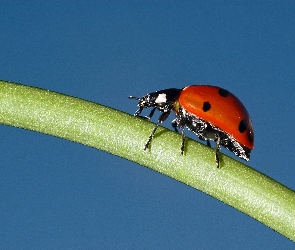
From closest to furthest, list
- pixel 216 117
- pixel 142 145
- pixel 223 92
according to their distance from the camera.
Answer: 1. pixel 142 145
2. pixel 216 117
3. pixel 223 92

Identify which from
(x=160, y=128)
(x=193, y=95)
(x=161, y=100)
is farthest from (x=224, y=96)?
(x=160, y=128)

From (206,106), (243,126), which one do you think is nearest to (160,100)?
(206,106)

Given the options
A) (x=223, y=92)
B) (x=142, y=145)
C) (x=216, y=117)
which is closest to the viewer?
(x=142, y=145)

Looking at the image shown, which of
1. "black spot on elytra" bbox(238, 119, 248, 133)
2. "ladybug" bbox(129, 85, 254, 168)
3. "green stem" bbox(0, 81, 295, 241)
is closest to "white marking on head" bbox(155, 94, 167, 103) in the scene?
"ladybug" bbox(129, 85, 254, 168)

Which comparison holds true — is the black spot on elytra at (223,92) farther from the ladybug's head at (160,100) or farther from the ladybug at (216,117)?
the ladybug's head at (160,100)

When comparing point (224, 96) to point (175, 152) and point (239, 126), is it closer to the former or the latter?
point (239, 126)

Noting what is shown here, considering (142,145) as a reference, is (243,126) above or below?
above

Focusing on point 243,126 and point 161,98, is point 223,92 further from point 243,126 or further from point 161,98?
point 161,98
